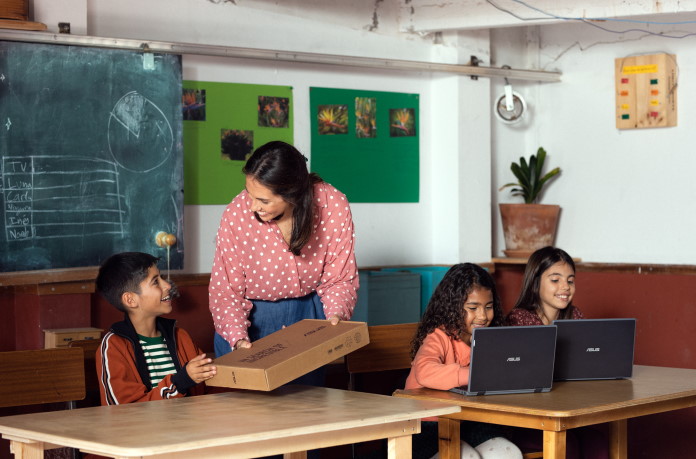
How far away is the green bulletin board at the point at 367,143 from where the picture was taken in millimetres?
4867

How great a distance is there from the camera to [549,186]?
562 centimetres

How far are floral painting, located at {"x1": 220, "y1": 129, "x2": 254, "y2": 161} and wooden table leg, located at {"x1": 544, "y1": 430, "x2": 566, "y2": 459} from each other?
2.27 metres

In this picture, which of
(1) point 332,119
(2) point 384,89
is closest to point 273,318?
(1) point 332,119

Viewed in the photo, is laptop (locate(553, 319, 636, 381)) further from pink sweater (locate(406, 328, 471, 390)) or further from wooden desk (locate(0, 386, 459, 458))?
wooden desk (locate(0, 386, 459, 458))

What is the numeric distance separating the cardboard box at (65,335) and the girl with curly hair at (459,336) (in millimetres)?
1289

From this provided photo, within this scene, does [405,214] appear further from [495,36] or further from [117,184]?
[117,184]

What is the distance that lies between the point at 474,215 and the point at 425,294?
0.59m

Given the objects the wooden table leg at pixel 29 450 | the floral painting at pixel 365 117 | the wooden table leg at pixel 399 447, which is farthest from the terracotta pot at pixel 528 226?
the wooden table leg at pixel 29 450

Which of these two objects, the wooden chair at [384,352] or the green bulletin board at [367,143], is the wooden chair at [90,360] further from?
the green bulletin board at [367,143]

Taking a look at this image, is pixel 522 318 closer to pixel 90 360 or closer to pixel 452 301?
pixel 452 301

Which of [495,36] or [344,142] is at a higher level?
[495,36]

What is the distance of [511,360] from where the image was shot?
9.86ft

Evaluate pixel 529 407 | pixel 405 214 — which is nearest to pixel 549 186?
pixel 405 214

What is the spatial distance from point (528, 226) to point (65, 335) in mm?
2659
